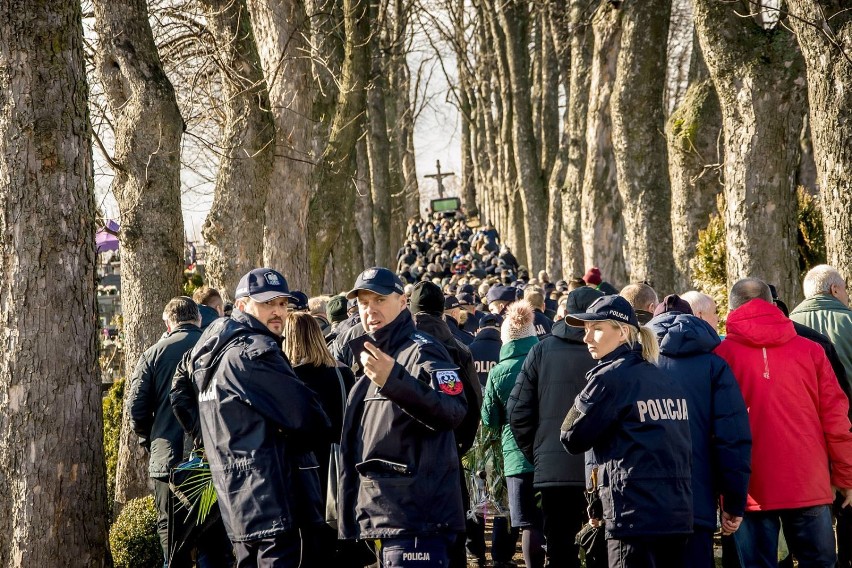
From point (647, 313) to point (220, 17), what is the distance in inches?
261

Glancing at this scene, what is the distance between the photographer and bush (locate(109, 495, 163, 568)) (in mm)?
8516

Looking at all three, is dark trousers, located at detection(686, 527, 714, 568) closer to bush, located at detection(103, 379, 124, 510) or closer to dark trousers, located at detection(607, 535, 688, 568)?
dark trousers, located at detection(607, 535, 688, 568)

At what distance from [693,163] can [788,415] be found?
9080mm

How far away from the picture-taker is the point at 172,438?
7.77 meters

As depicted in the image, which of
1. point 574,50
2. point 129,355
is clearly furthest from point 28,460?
point 574,50

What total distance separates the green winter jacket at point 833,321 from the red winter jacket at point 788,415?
44.2 inches

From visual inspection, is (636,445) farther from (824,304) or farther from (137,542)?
(137,542)

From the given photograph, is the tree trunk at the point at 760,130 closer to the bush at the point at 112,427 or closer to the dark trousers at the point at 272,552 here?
the bush at the point at 112,427

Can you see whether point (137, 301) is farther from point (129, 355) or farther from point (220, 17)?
point (220, 17)

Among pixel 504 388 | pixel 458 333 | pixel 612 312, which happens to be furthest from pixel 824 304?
pixel 458 333

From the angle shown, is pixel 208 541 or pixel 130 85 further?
pixel 130 85

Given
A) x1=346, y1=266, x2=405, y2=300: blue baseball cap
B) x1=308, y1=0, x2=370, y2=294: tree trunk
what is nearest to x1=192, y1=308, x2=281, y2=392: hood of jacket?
x1=346, y1=266, x2=405, y2=300: blue baseball cap

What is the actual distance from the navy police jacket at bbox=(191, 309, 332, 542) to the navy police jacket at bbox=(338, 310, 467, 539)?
0.91 ft

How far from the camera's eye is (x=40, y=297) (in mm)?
6656
